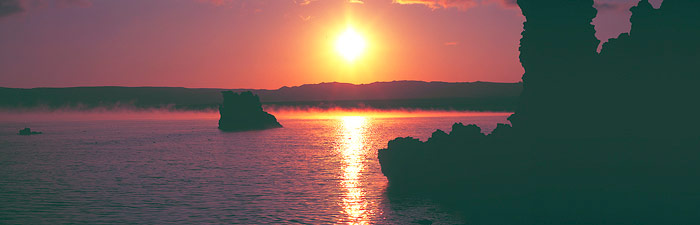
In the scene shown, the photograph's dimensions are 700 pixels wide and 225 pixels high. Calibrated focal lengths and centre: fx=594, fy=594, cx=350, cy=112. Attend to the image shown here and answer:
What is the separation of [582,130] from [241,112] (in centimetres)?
11960

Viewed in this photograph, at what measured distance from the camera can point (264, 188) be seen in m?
49.5

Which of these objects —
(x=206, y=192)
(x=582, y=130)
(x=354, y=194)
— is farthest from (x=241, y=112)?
(x=582, y=130)

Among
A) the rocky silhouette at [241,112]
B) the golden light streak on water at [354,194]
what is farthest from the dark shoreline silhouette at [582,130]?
the rocky silhouette at [241,112]

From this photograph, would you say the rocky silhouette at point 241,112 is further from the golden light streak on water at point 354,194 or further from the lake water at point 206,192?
the golden light streak on water at point 354,194

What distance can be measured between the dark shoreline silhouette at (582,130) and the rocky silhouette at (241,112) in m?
105

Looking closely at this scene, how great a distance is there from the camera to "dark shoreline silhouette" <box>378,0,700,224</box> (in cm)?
4016

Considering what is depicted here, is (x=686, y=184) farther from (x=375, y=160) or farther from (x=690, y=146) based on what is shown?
(x=375, y=160)

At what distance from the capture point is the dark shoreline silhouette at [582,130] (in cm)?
4016

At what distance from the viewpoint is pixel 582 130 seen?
144 feet

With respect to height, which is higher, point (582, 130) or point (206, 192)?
point (582, 130)

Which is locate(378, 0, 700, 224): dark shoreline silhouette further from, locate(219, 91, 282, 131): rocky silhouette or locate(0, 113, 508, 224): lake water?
locate(219, 91, 282, 131): rocky silhouette

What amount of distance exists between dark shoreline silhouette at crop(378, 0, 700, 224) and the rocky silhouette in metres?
105

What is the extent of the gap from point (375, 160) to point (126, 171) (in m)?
29.5

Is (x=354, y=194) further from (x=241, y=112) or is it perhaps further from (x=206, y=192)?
(x=241, y=112)
